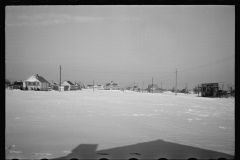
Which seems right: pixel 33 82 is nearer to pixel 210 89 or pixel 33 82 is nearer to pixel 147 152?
pixel 210 89

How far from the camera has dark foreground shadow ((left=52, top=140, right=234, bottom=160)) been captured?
12.4 feet

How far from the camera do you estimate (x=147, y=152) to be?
4.14 meters

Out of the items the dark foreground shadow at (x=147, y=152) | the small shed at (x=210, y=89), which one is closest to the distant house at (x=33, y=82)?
the small shed at (x=210, y=89)

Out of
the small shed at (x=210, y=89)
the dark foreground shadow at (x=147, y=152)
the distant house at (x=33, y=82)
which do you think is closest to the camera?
the dark foreground shadow at (x=147, y=152)

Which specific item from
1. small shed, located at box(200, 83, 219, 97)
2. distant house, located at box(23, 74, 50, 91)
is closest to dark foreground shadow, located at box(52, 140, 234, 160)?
small shed, located at box(200, 83, 219, 97)

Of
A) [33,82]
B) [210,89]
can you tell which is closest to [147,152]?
[210,89]

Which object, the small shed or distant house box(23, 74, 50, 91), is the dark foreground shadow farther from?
distant house box(23, 74, 50, 91)

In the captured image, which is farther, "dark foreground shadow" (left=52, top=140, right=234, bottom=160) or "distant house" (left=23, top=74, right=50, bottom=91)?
"distant house" (left=23, top=74, right=50, bottom=91)

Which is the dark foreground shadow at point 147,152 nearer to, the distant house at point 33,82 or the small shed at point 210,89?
the small shed at point 210,89

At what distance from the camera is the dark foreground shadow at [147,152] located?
149 inches

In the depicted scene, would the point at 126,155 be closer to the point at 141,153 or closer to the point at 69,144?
the point at 141,153

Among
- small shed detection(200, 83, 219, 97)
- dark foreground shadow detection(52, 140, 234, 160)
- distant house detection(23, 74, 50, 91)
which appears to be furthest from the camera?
distant house detection(23, 74, 50, 91)

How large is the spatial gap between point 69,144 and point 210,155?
3.93 m
